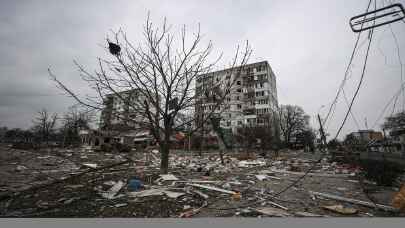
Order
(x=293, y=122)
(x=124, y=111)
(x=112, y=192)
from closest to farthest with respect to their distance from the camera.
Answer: (x=112, y=192) → (x=124, y=111) → (x=293, y=122)

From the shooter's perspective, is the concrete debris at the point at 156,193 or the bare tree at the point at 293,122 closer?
the concrete debris at the point at 156,193

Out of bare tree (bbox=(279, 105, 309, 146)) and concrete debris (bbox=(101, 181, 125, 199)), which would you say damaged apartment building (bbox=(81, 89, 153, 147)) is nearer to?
concrete debris (bbox=(101, 181, 125, 199))

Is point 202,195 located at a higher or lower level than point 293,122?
lower

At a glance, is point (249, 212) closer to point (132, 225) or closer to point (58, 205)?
point (132, 225)

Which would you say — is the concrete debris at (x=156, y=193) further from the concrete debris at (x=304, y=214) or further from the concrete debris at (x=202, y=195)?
the concrete debris at (x=304, y=214)

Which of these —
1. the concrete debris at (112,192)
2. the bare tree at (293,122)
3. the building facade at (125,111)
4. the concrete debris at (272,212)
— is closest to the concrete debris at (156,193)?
the concrete debris at (112,192)

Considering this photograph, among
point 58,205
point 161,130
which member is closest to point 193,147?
point 161,130

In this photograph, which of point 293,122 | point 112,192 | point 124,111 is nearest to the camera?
point 112,192

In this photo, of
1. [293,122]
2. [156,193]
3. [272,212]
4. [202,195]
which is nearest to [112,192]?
[156,193]

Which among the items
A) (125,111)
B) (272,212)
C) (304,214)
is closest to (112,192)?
(125,111)

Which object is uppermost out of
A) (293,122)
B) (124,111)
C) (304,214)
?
(293,122)

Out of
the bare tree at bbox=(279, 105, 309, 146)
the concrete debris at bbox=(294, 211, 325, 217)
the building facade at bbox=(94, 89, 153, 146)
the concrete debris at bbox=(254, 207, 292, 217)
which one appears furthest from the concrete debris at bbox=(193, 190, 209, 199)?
the bare tree at bbox=(279, 105, 309, 146)

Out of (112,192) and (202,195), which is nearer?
Answer: (202,195)

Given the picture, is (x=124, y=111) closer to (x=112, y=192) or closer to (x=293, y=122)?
(x=112, y=192)
